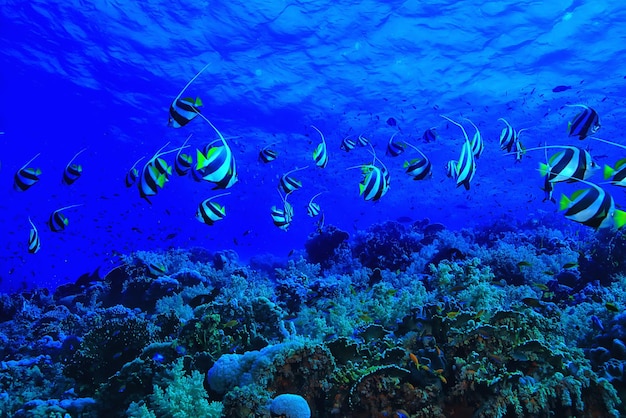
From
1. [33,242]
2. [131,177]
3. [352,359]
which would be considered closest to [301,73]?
[131,177]

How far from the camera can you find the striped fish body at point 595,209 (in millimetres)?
3068

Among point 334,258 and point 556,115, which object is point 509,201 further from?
point 334,258

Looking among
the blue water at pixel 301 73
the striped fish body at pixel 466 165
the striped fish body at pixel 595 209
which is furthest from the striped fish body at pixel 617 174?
the blue water at pixel 301 73

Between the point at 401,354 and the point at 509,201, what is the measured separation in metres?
59.7

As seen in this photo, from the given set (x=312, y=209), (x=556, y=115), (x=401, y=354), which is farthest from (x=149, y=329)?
(x=556, y=115)

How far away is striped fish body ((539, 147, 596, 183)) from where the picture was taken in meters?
3.68

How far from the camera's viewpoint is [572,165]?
3.70 meters

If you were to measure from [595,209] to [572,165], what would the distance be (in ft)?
2.59

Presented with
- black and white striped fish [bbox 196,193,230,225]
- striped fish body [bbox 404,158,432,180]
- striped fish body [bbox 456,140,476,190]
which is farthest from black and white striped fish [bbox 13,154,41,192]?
striped fish body [bbox 456,140,476,190]

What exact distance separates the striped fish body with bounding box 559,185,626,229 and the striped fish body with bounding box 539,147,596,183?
1.60ft

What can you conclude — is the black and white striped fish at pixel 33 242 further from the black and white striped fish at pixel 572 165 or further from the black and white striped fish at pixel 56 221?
the black and white striped fish at pixel 572 165

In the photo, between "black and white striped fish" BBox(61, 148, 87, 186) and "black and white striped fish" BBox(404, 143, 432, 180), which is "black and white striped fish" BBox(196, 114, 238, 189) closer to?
"black and white striped fish" BBox(404, 143, 432, 180)

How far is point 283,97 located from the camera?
2816 centimetres

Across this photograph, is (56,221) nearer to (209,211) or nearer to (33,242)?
(33,242)
